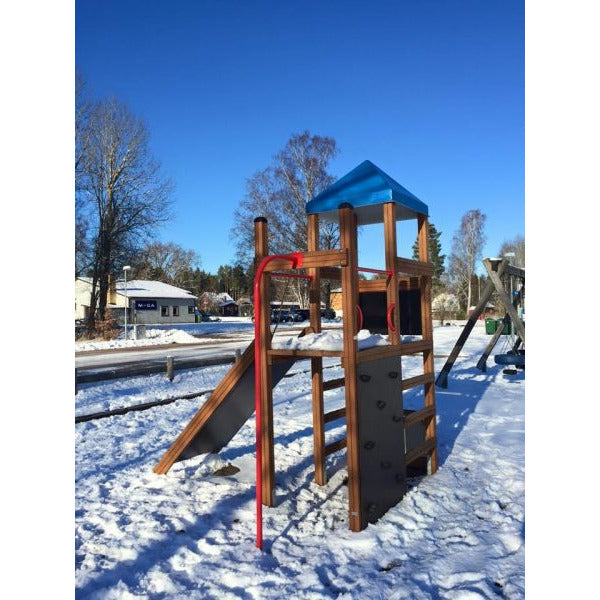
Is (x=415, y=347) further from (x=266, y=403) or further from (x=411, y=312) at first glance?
(x=266, y=403)

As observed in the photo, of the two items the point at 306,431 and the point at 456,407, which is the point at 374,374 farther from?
the point at 456,407

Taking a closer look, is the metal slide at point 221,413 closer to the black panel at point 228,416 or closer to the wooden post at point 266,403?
the black panel at point 228,416

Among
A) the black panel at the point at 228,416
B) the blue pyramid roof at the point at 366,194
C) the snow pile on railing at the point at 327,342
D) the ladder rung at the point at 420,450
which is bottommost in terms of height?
the ladder rung at the point at 420,450

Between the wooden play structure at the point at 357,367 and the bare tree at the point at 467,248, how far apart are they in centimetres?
3792

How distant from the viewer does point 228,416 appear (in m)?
4.95

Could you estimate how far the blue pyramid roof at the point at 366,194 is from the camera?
4.37m

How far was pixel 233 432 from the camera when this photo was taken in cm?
515

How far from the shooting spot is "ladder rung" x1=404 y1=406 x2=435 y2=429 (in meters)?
4.62

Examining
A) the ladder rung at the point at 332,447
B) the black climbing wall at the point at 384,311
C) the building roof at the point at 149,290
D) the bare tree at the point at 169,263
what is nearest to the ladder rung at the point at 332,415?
the ladder rung at the point at 332,447

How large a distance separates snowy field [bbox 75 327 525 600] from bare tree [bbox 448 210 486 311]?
38064mm

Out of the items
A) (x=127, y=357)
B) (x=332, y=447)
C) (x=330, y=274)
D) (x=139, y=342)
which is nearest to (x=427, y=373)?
(x=332, y=447)

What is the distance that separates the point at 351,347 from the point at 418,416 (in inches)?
59.5

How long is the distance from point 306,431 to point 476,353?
1129cm
